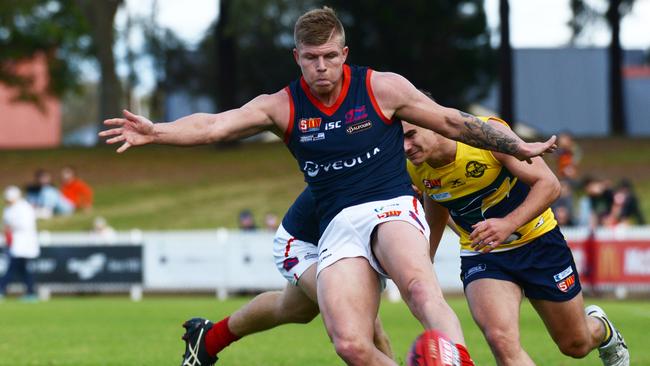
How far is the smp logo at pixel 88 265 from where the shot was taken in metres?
23.9

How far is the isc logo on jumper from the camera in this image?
22.7ft

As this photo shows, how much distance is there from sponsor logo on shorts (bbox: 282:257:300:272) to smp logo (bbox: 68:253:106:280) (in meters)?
16.6

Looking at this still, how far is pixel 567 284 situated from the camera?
8.16m

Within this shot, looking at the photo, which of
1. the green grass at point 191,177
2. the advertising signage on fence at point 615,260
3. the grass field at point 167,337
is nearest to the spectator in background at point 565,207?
the advertising signage on fence at point 615,260

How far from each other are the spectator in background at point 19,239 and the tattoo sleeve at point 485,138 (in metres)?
15.7

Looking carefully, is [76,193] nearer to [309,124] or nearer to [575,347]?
[575,347]

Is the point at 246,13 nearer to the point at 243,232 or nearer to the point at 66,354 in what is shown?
the point at 243,232

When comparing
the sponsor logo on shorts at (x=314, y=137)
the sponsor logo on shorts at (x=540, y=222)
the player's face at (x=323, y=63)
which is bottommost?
the sponsor logo on shorts at (x=540, y=222)

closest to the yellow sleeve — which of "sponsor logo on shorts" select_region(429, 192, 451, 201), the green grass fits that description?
"sponsor logo on shorts" select_region(429, 192, 451, 201)

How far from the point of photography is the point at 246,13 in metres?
37.8

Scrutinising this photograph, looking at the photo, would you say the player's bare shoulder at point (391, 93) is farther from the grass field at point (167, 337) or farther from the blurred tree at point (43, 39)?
the blurred tree at point (43, 39)

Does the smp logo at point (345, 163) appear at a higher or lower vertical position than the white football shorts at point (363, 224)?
higher

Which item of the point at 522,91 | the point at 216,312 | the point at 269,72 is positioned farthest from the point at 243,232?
the point at 522,91

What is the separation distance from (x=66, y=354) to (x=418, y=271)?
551cm
